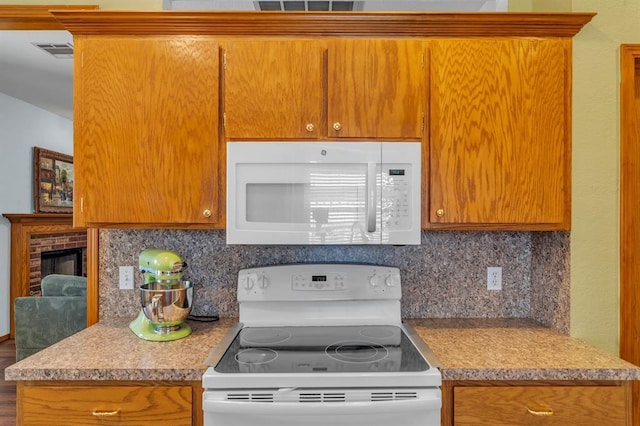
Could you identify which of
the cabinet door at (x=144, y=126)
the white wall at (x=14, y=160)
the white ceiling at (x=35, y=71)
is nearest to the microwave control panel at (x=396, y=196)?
the cabinet door at (x=144, y=126)

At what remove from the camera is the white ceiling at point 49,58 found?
2.13 metres

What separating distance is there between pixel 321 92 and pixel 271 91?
0.66ft

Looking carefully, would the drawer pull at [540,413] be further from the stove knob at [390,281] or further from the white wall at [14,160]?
the white wall at [14,160]

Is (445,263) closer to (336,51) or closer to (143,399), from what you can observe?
(336,51)

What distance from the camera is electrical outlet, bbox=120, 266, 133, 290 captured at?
77.2 inches

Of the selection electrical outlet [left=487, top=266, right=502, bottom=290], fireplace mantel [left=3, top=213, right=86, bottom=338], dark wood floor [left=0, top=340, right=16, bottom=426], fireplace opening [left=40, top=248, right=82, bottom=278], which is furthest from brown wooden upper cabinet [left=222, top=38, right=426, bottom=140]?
fireplace opening [left=40, top=248, right=82, bottom=278]

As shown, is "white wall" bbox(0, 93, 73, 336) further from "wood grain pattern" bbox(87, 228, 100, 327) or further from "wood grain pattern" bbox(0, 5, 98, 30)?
"wood grain pattern" bbox(87, 228, 100, 327)

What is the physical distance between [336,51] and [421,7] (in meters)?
0.87

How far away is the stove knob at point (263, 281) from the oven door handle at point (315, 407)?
23.1 inches

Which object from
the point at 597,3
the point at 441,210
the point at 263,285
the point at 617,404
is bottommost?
the point at 617,404

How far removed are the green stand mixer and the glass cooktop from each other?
0.26 meters

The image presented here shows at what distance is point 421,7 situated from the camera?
7.28ft

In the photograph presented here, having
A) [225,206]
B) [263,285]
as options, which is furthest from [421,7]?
[263,285]

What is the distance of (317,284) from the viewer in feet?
5.99
